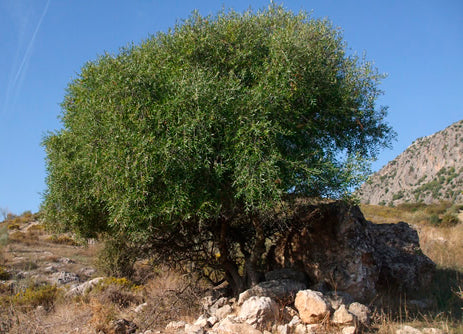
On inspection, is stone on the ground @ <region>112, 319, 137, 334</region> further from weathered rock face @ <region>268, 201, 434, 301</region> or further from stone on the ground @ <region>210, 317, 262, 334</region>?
weathered rock face @ <region>268, 201, 434, 301</region>

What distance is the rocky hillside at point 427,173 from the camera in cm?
6825

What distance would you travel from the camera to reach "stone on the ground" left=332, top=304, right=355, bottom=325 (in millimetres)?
8742

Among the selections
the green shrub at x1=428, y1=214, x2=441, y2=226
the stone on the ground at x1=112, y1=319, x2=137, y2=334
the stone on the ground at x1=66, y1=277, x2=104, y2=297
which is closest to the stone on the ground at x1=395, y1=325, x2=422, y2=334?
the stone on the ground at x1=112, y1=319, x2=137, y2=334

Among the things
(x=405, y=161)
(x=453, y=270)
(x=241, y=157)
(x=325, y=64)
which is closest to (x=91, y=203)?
(x=241, y=157)

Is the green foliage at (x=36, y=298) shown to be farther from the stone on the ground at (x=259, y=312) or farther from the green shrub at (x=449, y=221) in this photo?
the green shrub at (x=449, y=221)

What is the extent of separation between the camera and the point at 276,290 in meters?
10.5

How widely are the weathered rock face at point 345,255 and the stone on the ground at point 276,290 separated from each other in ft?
3.67

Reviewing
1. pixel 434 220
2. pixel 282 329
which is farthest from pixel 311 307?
pixel 434 220

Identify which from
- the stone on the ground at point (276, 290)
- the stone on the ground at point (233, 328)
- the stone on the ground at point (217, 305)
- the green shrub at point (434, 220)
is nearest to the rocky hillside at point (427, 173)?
the green shrub at point (434, 220)

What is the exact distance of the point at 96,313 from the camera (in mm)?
10055

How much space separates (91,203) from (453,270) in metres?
13.2

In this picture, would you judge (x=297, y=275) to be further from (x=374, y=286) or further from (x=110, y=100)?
(x=110, y=100)

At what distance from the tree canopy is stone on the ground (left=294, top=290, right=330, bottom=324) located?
214 centimetres

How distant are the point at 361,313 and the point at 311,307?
4.15 feet
